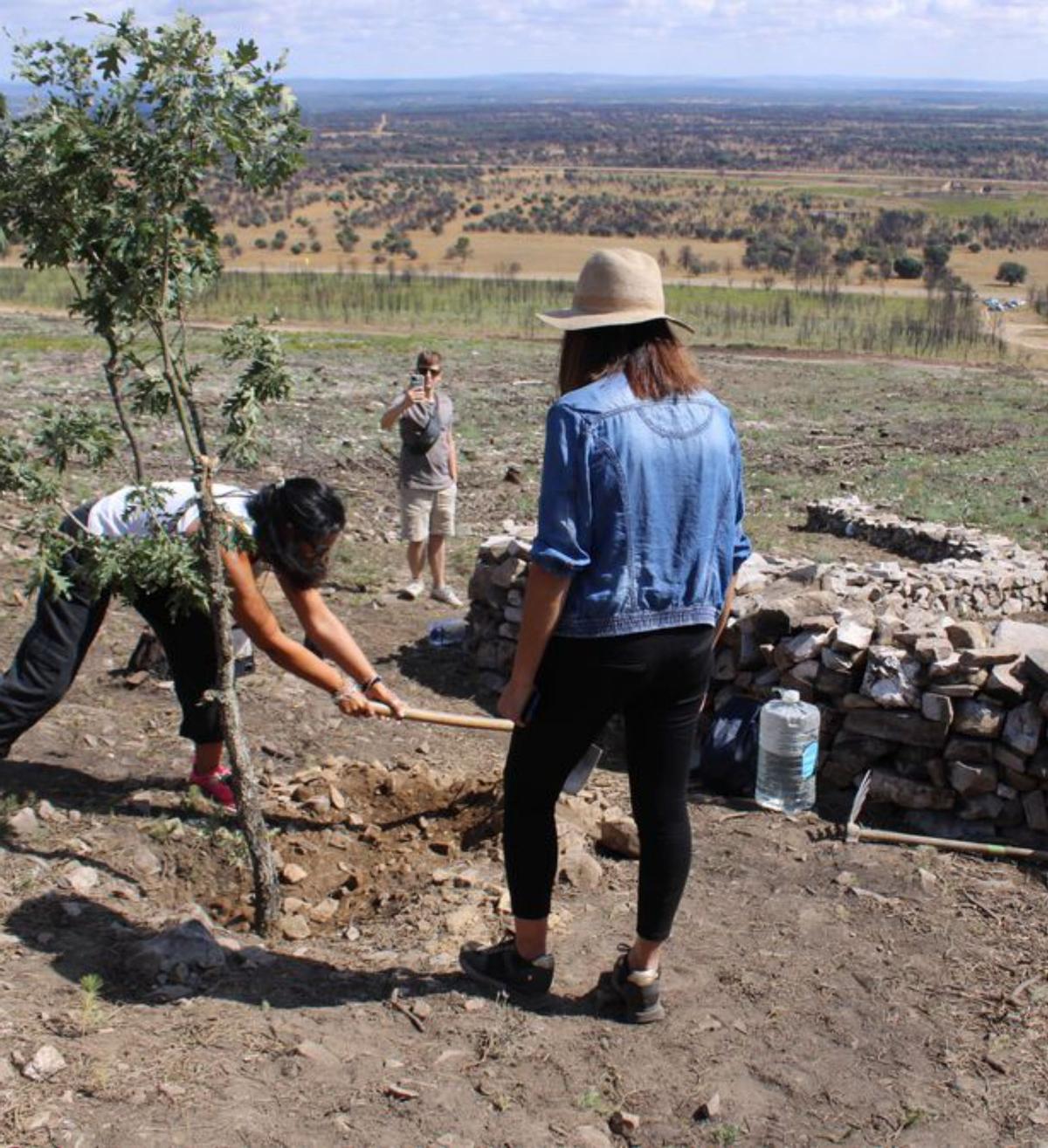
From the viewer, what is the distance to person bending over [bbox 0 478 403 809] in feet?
14.0

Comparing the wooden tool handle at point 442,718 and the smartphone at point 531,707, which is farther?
the wooden tool handle at point 442,718

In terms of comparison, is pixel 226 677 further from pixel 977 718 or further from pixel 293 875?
pixel 977 718

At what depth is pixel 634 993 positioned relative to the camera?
3895 mm

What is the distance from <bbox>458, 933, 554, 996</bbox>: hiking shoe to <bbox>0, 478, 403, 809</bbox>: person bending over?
0.82m

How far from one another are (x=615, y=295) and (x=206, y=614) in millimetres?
2204

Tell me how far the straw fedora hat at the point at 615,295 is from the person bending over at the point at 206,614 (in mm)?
1092

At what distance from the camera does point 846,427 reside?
17.7 m

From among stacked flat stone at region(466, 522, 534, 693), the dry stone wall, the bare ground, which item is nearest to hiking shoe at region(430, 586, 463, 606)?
stacked flat stone at region(466, 522, 534, 693)

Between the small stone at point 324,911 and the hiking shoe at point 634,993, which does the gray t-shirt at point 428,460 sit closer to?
the small stone at point 324,911

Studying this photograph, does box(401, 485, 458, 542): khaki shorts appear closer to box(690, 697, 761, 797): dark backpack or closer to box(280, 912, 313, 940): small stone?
box(690, 697, 761, 797): dark backpack

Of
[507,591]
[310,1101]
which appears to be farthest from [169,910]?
[507,591]

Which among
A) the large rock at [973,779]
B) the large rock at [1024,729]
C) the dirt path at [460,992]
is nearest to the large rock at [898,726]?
the large rock at [973,779]

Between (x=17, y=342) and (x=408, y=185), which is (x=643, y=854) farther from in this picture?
(x=408, y=185)

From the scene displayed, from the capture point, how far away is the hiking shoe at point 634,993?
3.88 m
